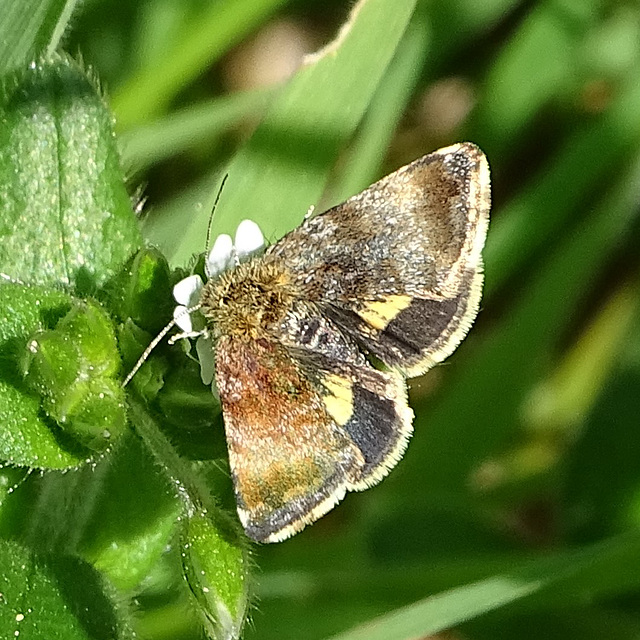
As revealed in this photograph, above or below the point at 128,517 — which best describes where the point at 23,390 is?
above

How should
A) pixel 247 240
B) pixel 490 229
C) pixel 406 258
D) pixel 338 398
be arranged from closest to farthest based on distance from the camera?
1. pixel 338 398
2. pixel 406 258
3. pixel 247 240
4. pixel 490 229

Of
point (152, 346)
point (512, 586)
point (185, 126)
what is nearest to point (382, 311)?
point (152, 346)

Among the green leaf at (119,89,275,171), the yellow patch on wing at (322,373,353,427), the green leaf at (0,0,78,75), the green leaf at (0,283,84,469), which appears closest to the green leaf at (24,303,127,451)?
the green leaf at (0,283,84,469)

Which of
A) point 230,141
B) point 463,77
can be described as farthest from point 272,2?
point 463,77

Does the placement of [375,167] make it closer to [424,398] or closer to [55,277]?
[424,398]

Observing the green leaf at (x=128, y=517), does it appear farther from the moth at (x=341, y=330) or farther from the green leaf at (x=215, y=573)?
the moth at (x=341, y=330)

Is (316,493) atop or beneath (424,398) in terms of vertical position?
atop

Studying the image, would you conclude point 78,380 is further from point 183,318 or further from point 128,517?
point 128,517
